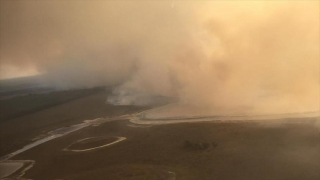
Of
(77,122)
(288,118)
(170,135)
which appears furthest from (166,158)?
(77,122)

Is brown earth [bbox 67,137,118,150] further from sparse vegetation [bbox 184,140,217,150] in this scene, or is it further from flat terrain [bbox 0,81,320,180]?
sparse vegetation [bbox 184,140,217,150]

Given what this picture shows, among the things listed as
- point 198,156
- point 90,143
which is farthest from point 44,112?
point 198,156

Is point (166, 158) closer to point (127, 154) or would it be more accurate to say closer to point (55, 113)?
point (127, 154)

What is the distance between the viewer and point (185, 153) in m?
9.59

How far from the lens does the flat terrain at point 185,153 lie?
7859mm

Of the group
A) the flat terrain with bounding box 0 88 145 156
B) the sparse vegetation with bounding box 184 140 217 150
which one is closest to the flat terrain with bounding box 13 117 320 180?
the sparse vegetation with bounding box 184 140 217 150

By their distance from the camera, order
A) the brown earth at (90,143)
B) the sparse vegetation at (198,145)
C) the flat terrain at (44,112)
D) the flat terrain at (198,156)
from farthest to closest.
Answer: the flat terrain at (44,112), the brown earth at (90,143), the sparse vegetation at (198,145), the flat terrain at (198,156)

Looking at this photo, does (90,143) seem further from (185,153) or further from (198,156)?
(198,156)

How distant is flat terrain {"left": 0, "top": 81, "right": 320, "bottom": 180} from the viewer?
25.8 ft

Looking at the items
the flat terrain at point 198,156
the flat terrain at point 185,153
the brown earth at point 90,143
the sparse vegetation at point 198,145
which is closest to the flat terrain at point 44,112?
the flat terrain at point 185,153

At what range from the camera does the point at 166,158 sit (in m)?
9.37

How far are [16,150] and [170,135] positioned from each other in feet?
18.6

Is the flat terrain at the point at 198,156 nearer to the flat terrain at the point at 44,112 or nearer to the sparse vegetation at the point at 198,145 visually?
the sparse vegetation at the point at 198,145

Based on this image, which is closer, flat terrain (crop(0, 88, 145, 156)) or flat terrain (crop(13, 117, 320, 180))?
flat terrain (crop(13, 117, 320, 180))
